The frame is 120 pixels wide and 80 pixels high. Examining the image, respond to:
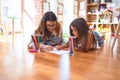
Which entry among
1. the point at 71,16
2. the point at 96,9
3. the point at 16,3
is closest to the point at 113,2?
the point at 96,9

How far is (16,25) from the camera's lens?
609 centimetres

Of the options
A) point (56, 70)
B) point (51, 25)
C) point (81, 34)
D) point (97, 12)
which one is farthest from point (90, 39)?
point (97, 12)

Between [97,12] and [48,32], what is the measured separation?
4.24m

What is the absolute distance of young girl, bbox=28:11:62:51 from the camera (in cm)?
218

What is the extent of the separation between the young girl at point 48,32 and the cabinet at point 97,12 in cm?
407

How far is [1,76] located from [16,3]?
16.8 ft

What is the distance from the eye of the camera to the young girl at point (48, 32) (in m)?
2.18

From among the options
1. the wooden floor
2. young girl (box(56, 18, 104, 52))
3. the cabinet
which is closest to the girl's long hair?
young girl (box(56, 18, 104, 52))

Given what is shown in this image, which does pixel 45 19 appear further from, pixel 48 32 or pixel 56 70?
pixel 56 70

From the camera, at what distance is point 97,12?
6238 millimetres

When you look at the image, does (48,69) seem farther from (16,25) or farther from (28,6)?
(16,25)

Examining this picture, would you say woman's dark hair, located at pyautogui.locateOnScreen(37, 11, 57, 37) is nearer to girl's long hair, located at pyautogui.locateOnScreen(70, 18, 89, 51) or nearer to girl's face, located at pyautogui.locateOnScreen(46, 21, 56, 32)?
girl's face, located at pyautogui.locateOnScreen(46, 21, 56, 32)

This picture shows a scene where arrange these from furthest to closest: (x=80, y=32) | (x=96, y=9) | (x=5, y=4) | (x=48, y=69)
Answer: (x=96, y=9) < (x=5, y=4) < (x=80, y=32) < (x=48, y=69)

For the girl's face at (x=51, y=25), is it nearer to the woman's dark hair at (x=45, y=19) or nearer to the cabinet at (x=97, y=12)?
the woman's dark hair at (x=45, y=19)
